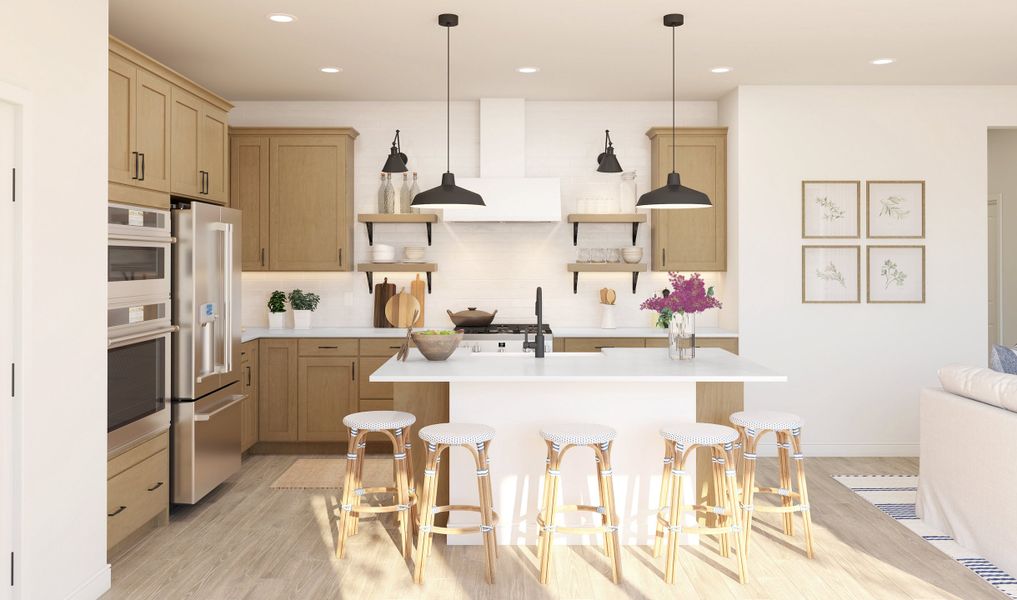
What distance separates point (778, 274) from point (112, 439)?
14.9 feet

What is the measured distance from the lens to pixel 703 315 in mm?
6465

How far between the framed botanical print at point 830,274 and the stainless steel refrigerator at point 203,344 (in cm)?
403

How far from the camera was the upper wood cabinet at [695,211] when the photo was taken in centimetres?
611

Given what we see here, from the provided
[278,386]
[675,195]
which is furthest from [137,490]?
[675,195]

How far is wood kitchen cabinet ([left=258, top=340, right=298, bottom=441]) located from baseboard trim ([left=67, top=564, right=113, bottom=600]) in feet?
7.97

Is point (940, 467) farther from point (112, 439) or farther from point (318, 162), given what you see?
point (318, 162)

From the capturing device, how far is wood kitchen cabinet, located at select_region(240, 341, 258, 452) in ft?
18.5

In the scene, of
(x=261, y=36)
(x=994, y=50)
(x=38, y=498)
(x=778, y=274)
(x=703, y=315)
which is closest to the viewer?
(x=38, y=498)

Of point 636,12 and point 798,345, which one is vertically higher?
point 636,12

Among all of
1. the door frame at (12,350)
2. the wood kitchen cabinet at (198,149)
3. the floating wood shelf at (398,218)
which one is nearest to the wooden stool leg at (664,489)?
the door frame at (12,350)

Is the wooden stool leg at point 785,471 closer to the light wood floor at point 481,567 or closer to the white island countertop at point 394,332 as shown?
the light wood floor at point 481,567

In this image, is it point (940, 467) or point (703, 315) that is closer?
point (940, 467)

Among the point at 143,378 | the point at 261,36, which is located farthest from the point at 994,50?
the point at 143,378

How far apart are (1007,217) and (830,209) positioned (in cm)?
241
